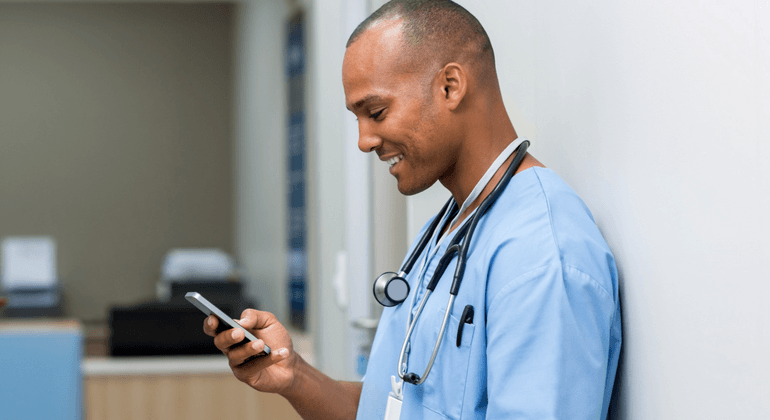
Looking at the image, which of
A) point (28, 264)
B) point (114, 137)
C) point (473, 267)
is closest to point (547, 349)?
point (473, 267)

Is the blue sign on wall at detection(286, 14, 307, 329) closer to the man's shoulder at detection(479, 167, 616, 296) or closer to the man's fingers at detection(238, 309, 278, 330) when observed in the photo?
the man's fingers at detection(238, 309, 278, 330)

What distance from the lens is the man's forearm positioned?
3.07ft

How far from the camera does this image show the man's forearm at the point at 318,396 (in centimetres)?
94

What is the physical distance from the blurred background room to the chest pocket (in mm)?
192

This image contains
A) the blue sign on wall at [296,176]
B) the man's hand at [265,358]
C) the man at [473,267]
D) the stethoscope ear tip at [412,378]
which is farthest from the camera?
the blue sign on wall at [296,176]

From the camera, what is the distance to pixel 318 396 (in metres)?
0.95

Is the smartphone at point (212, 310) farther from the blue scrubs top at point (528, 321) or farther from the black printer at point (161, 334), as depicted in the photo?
the black printer at point (161, 334)

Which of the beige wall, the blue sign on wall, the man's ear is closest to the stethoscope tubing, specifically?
the man's ear

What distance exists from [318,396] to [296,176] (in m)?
2.86

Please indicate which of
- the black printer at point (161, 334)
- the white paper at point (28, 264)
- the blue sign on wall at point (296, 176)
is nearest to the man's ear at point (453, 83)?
the black printer at point (161, 334)

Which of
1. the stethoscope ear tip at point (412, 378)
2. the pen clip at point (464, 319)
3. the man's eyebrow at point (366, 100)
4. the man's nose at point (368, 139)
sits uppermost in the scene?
the man's eyebrow at point (366, 100)

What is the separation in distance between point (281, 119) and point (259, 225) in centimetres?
81

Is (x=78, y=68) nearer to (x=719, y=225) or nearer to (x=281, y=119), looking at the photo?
(x=281, y=119)

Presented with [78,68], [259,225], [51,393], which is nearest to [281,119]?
[259,225]
